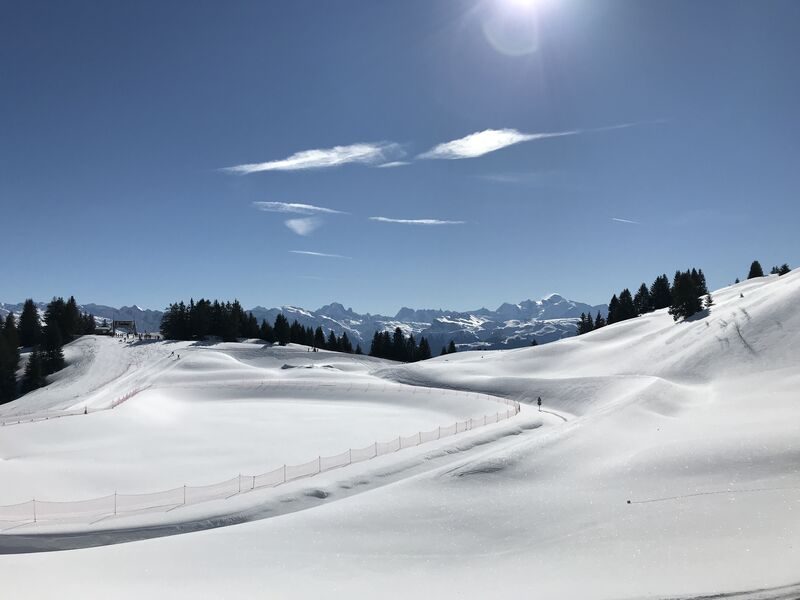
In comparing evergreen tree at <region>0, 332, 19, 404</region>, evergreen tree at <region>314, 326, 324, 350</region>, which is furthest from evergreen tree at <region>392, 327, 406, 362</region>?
evergreen tree at <region>0, 332, 19, 404</region>

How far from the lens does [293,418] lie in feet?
145

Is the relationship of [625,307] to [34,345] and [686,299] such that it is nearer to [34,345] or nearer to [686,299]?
[686,299]

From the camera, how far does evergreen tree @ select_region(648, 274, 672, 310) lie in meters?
106

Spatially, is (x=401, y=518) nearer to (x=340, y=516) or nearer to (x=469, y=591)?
(x=340, y=516)

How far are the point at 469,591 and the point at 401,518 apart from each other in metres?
5.89

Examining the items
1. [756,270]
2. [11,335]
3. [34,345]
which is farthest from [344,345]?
[756,270]

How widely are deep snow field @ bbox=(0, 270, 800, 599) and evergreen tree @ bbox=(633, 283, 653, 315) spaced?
61.6 metres

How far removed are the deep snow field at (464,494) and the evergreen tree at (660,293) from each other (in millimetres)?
58543

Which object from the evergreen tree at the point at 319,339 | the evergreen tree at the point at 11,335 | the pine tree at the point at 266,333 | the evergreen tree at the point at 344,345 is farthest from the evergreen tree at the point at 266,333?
the evergreen tree at the point at 11,335

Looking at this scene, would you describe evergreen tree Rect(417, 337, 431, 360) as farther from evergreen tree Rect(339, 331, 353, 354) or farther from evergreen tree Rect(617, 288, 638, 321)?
evergreen tree Rect(617, 288, 638, 321)

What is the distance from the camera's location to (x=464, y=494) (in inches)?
801

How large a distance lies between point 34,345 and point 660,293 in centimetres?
12679

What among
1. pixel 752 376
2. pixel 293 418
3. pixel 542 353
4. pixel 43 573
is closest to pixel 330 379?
pixel 293 418

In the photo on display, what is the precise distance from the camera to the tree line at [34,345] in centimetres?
7331
